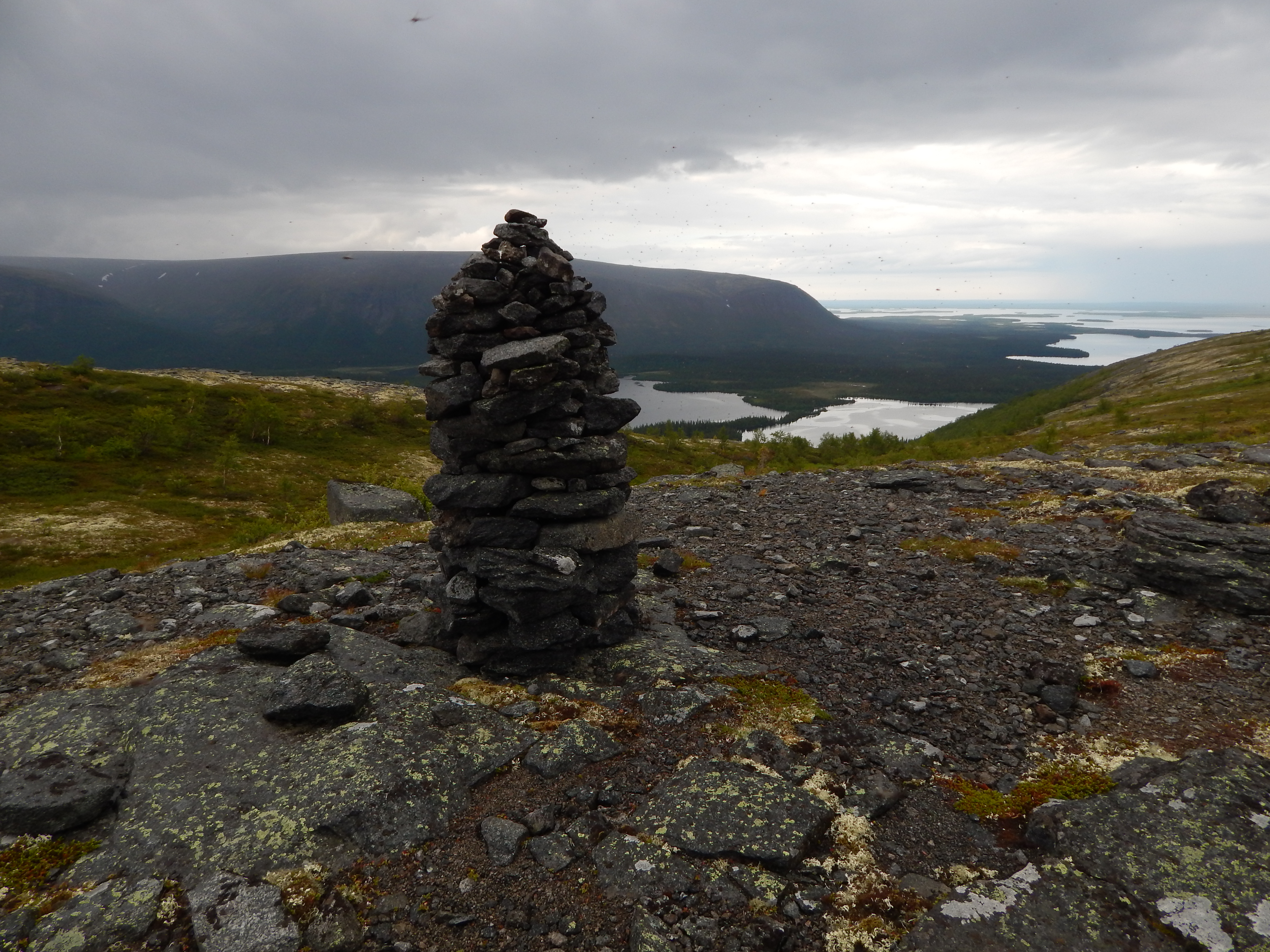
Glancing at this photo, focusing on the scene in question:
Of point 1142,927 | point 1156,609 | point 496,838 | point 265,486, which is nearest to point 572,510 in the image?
point 496,838

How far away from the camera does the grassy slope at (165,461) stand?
51031 millimetres

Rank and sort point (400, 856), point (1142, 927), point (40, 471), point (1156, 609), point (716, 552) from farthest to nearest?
1. point (40, 471)
2. point (716, 552)
3. point (1156, 609)
4. point (400, 856)
5. point (1142, 927)

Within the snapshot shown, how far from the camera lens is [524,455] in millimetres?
14977

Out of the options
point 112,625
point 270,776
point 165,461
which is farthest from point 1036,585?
point 165,461

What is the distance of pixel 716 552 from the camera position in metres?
24.7

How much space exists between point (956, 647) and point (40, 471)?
101554mm

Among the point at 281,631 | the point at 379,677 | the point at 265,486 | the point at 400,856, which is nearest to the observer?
the point at 400,856

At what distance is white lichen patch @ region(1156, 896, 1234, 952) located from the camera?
24.6ft

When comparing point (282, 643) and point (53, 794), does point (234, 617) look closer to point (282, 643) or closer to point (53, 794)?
point (282, 643)

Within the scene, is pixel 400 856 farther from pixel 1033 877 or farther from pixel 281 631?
pixel 1033 877

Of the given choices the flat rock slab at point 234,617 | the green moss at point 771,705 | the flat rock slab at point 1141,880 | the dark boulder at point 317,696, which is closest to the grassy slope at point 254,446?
the flat rock slab at point 234,617

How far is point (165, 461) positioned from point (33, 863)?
337 ft

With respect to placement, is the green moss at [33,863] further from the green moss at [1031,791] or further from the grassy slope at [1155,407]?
the grassy slope at [1155,407]

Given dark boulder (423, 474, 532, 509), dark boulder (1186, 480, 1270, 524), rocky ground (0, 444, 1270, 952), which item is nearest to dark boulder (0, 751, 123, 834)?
rocky ground (0, 444, 1270, 952)
